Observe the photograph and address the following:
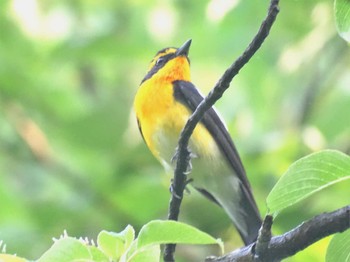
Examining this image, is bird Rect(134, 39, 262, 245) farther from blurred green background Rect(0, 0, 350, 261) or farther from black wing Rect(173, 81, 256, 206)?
blurred green background Rect(0, 0, 350, 261)

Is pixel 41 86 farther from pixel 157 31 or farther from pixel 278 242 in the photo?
pixel 278 242

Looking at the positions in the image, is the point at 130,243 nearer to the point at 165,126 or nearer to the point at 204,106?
the point at 204,106

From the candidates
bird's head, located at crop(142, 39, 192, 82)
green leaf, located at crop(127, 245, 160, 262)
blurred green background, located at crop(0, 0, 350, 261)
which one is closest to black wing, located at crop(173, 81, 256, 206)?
bird's head, located at crop(142, 39, 192, 82)

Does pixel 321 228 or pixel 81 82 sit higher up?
pixel 81 82

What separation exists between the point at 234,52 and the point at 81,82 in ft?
7.80

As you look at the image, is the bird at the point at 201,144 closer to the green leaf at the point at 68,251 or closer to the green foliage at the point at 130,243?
the green foliage at the point at 130,243

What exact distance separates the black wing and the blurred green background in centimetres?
51

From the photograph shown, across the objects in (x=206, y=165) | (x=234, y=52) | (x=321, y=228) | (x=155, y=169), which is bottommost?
(x=321, y=228)

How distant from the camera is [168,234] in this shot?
2006 millimetres

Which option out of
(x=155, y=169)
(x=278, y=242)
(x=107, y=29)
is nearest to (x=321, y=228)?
(x=278, y=242)

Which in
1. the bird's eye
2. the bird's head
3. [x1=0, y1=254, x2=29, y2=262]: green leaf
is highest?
the bird's eye

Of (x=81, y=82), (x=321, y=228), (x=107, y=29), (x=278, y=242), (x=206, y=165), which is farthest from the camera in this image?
(x=81, y=82)

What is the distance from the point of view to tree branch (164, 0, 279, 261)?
212cm

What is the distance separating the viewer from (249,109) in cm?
669
